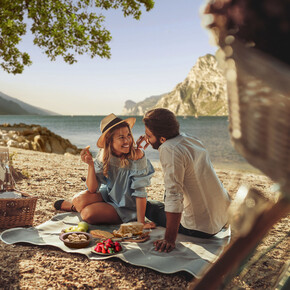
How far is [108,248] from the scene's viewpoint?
2988 mm

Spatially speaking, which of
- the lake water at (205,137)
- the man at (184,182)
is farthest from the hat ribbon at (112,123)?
the lake water at (205,137)

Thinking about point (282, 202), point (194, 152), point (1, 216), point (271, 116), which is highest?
point (271, 116)

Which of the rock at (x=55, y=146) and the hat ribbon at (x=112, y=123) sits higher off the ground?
the hat ribbon at (x=112, y=123)

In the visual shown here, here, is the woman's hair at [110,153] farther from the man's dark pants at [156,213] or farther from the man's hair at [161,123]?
the man's hair at [161,123]

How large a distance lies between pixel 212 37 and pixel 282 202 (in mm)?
281

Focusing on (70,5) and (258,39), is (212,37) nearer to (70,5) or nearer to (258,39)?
(258,39)

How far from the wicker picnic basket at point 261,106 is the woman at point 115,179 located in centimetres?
340

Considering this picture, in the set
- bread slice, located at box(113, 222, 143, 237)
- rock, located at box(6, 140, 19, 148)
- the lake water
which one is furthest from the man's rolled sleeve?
rock, located at box(6, 140, 19, 148)

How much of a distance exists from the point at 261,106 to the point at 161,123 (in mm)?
2587

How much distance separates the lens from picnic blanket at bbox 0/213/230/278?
273 centimetres

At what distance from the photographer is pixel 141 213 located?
3.85 metres

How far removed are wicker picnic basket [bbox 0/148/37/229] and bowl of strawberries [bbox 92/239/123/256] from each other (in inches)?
43.4

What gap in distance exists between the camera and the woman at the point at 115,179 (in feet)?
12.9

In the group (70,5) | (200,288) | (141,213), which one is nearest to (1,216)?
(141,213)
